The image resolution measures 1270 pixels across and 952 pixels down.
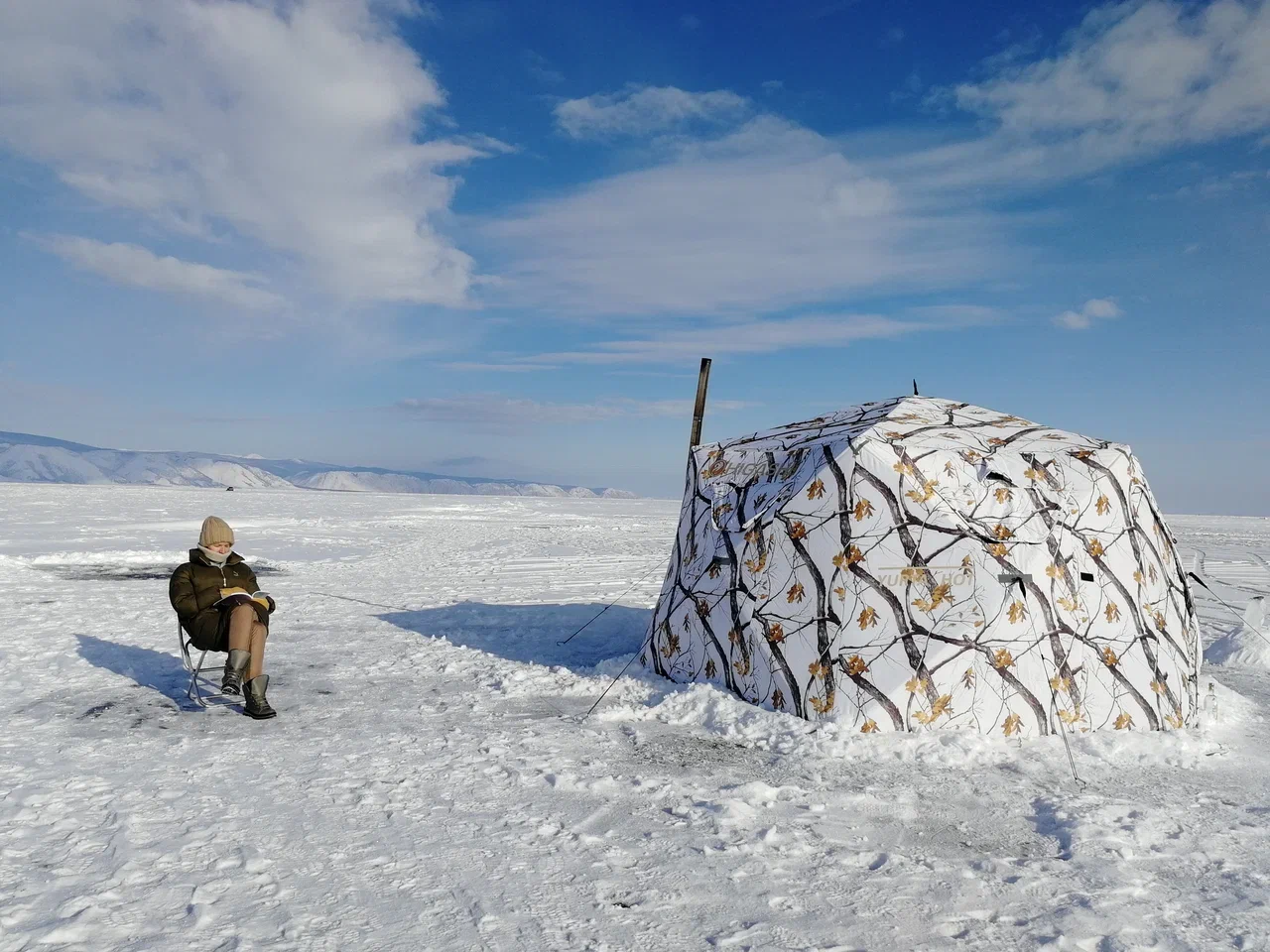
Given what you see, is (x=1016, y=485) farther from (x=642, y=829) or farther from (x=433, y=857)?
(x=433, y=857)

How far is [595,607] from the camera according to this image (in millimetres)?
11180

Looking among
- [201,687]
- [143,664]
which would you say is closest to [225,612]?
[201,687]

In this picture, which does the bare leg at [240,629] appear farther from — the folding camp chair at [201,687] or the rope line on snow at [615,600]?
the rope line on snow at [615,600]

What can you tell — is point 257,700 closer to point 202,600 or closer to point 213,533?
point 202,600

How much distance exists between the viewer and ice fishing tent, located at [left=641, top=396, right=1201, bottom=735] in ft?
18.2

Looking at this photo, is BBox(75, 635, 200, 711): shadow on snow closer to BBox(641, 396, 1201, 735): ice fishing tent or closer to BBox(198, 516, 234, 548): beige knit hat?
BBox(198, 516, 234, 548): beige knit hat

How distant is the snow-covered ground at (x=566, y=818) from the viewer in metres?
3.27

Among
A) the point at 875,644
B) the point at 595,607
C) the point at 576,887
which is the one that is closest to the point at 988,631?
the point at 875,644

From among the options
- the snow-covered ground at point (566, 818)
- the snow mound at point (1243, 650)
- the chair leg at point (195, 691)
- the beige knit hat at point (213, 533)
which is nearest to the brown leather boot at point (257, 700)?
the snow-covered ground at point (566, 818)

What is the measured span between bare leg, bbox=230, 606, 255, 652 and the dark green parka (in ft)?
0.39

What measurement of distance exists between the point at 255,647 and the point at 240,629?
0.17 metres

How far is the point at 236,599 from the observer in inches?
239

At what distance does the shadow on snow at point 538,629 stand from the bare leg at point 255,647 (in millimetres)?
2503

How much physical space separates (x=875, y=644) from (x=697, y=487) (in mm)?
2273
